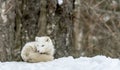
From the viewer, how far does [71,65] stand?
→ 4699 millimetres

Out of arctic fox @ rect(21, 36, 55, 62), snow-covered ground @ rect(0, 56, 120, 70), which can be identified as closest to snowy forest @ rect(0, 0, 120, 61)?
arctic fox @ rect(21, 36, 55, 62)

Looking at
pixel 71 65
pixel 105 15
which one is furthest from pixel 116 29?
pixel 71 65

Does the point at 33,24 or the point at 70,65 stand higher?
the point at 33,24

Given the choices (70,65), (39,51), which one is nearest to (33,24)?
(39,51)

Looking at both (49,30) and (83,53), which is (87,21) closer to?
(83,53)

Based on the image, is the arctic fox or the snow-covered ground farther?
the arctic fox

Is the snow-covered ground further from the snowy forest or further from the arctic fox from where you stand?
the snowy forest

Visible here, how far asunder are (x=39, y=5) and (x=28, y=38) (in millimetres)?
361

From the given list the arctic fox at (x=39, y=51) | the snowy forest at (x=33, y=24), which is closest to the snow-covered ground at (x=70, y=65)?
the arctic fox at (x=39, y=51)

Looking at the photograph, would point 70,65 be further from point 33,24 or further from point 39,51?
point 33,24

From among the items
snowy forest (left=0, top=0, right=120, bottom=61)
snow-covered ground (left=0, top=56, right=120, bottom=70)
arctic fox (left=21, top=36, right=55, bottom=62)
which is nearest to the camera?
snow-covered ground (left=0, top=56, right=120, bottom=70)

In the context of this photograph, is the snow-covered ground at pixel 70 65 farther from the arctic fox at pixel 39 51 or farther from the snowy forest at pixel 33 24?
the snowy forest at pixel 33 24

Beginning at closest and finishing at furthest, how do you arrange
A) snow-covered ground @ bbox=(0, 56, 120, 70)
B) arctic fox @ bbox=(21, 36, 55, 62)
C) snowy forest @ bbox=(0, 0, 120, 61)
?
snow-covered ground @ bbox=(0, 56, 120, 70), arctic fox @ bbox=(21, 36, 55, 62), snowy forest @ bbox=(0, 0, 120, 61)

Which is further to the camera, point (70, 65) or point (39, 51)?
point (39, 51)
